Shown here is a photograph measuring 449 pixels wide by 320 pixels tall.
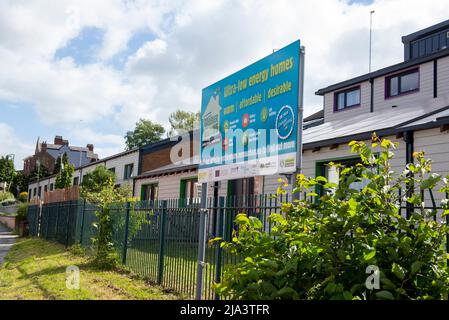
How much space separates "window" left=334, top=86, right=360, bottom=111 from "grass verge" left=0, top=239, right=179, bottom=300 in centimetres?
1339

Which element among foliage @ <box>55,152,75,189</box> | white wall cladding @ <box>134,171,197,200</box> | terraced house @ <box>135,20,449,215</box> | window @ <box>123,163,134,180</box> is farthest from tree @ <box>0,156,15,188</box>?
white wall cladding @ <box>134,171,197,200</box>

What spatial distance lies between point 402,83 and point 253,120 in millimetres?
14430

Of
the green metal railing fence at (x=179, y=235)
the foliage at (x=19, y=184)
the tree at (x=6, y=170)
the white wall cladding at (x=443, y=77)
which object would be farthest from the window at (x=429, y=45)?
the foliage at (x=19, y=184)

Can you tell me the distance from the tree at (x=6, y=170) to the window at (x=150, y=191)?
54635 millimetres

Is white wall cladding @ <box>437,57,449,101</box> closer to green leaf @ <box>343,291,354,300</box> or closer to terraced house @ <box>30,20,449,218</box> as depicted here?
terraced house @ <box>30,20,449,218</box>

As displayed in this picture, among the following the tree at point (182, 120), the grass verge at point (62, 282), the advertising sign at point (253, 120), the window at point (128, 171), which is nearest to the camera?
the advertising sign at point (253, 120)

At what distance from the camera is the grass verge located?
755cm

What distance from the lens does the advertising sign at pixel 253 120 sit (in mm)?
5422

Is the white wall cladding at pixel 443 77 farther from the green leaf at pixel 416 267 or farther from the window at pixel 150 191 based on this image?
the green leaf at pixel 416 267

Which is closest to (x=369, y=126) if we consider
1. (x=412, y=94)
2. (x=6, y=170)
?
(x=412, y=94)

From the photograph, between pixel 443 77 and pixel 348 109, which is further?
pixel 348 109

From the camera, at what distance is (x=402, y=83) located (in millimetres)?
18609

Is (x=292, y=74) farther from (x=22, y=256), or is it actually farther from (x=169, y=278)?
(x=22, y=256)

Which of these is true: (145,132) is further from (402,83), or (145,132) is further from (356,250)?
(356,250)
